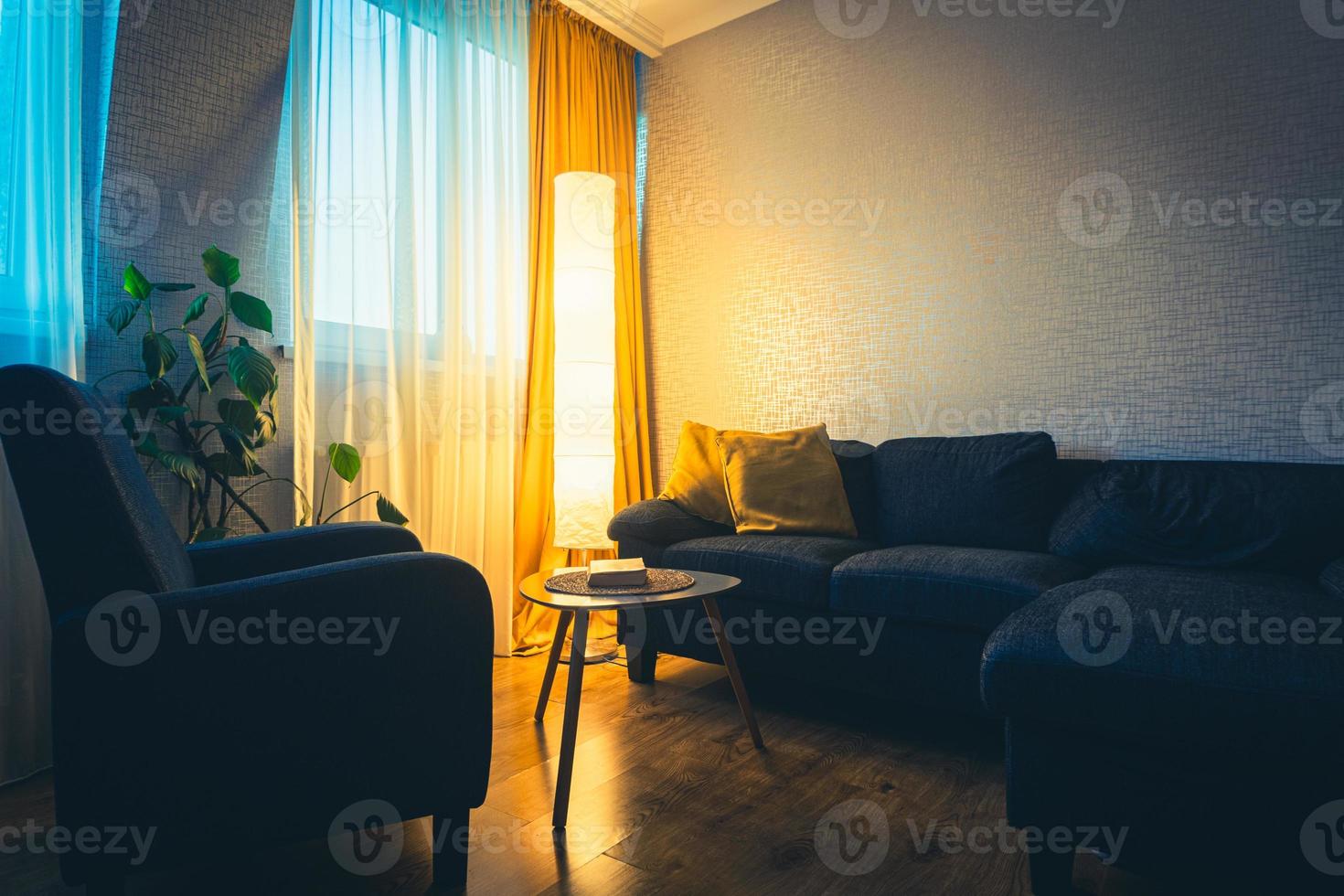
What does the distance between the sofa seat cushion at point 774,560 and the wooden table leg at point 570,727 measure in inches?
29.7

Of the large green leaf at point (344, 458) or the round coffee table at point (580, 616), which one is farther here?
the large green leaf at point (344, 458)

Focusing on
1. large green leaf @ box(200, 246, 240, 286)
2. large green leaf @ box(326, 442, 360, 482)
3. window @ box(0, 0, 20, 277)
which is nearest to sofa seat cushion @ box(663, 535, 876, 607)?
large green leaf @ box(326, 442, 360, 482)

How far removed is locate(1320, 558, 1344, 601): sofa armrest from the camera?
1638 millimetres

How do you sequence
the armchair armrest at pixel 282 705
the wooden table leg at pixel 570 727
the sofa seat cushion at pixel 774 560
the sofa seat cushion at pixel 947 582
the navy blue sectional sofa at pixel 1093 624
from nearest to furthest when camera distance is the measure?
1. the armchair armrest at pixel 282 705
2. the navy blue sectional sofa at pixel 1093 624
3. the wooden table leg at pixel 570 727
4. the sofa seat cushion at pixel 947 582
5. the sofa seat cushion at pixel 774 560

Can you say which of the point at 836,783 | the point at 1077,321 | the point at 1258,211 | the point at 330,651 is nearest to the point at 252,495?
the point at 330,651

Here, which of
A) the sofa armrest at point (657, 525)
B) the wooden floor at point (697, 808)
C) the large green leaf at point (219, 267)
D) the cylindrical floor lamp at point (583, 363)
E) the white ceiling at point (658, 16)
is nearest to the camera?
the wooden floor at point (697, 808)

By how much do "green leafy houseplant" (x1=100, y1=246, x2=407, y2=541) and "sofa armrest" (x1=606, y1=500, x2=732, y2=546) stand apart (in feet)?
2.34

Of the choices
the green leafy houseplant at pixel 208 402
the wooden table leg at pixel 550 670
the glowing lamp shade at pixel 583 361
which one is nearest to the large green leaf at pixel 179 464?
the green leafy houseplant at pixel 208 402

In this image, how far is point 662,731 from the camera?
6.95 feet

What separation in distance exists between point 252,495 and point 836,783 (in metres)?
1.87

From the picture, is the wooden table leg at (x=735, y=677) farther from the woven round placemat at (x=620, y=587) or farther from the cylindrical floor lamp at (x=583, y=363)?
the cylindrical floor lamp at (x=583, y=363)

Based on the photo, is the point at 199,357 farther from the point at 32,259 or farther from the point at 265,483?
the point at 265,483

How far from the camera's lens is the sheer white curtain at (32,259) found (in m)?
1.88

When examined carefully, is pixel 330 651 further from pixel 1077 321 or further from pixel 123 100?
pixel 1077 321
